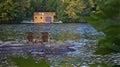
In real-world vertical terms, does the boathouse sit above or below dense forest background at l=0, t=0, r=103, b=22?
below

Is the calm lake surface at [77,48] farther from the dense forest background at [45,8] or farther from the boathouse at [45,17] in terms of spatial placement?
the boathouse at [45,17]

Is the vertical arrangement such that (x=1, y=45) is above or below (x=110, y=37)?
below

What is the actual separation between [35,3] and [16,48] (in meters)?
44.7

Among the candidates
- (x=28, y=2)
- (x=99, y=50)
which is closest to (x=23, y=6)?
(x=28, y=2)

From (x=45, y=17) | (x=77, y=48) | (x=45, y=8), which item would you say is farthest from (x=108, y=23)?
(x=45, y=17)

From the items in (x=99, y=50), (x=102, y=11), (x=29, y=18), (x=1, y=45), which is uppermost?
(x=102, y=11)

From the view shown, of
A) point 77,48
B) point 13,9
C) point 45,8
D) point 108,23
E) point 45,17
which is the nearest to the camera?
point 108,23

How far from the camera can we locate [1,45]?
17359 millimetres

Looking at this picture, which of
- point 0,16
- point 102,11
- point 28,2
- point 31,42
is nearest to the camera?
point 102,11

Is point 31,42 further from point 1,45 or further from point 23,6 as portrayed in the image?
point 23,6

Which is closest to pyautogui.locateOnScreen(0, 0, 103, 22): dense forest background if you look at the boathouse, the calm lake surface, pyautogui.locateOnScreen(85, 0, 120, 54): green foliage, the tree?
the tree

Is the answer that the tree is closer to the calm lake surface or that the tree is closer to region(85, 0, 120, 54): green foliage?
the calm lake surface

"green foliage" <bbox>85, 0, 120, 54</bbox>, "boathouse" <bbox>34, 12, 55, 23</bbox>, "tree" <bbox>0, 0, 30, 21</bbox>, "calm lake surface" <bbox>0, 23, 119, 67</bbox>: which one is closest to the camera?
"green foliage" <bbox>85, 0, 120, 54</bbox>

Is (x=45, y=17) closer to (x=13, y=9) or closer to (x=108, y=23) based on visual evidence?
(x=13, y=9)
